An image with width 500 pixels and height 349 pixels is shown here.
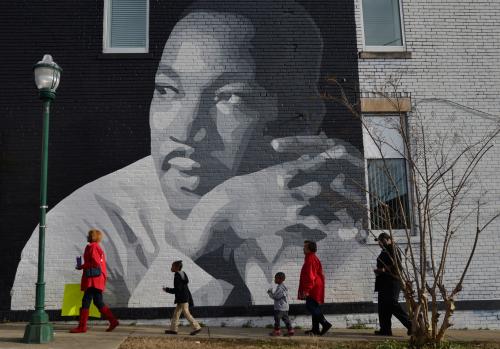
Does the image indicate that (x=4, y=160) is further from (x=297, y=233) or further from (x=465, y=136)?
(x=465, y=136)

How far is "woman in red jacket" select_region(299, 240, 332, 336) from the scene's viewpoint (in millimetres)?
7500

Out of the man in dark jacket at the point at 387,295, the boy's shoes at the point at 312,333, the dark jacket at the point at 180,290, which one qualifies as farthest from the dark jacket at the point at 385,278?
the dark jacket at the point at 180,290

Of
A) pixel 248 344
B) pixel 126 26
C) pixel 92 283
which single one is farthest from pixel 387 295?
pixel 126 26

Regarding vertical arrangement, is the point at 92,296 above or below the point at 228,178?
below

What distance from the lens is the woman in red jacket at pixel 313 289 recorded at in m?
7.50

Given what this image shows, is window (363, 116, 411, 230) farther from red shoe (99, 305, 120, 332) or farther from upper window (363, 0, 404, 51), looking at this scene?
red shoe (99, 305, 120, 332)

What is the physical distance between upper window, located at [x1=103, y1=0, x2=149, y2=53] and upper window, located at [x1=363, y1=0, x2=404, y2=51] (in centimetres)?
444

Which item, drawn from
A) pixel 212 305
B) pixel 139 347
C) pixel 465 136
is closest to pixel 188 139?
pixel 212 305

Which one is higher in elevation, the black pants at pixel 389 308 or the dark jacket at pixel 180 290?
the dark jacket at pixel 180 290

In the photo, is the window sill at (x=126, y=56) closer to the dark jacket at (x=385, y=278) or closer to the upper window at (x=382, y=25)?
the upper window at (x=382, y=25)

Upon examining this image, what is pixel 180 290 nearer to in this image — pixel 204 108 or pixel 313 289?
pixel 313 289

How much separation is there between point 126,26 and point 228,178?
12.2ft

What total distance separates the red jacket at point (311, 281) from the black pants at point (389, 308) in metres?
0.98

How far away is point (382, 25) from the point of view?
32.1 feet
